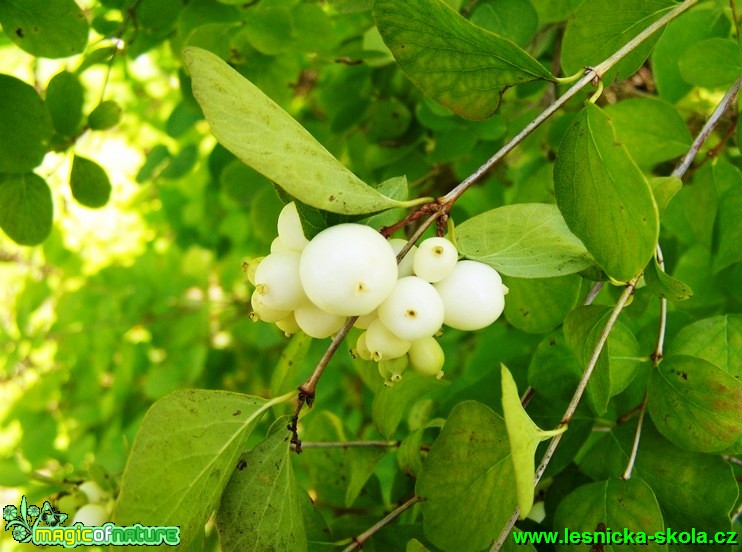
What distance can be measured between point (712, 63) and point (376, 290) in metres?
0.68

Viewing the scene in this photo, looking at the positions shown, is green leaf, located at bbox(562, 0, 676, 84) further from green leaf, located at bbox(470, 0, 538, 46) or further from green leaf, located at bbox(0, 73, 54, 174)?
green leaf, located at bbox(0, 73, 54, 174)

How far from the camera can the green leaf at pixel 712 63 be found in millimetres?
876

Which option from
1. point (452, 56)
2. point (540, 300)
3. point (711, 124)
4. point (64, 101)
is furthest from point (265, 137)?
point (64, 101)

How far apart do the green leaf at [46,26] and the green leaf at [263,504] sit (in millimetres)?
628

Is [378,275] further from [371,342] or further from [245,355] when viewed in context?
[245,355]

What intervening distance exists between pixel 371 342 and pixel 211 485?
0.18 m

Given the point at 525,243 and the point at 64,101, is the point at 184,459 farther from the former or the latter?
the point at 64,101

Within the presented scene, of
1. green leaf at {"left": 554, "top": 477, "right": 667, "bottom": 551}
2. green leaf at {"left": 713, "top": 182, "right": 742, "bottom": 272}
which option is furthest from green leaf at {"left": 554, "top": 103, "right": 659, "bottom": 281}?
green leaf at {"left": 713, "top": 182, "right": 742, "bottom": 272}

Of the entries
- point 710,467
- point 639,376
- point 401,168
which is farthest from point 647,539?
point 401,168

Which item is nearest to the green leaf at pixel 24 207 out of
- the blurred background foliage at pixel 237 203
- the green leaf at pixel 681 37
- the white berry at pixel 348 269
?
the blurred background foliage at pixel 237 203

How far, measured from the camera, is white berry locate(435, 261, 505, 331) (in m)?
0.54

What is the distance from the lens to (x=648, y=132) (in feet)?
3.26

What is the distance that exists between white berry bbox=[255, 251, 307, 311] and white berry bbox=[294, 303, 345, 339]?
0.06ft

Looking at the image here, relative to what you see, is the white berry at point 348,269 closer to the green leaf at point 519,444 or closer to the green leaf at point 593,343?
the green leaf at point 519,444
